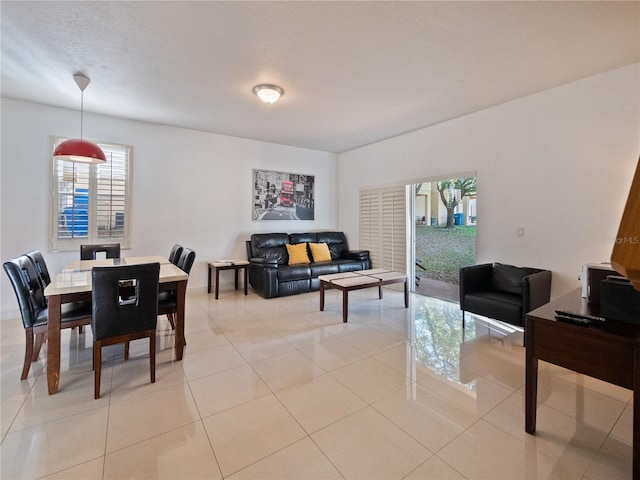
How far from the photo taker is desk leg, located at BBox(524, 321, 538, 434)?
1740 millimetres

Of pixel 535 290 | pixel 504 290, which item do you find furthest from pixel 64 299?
pixel 504 290

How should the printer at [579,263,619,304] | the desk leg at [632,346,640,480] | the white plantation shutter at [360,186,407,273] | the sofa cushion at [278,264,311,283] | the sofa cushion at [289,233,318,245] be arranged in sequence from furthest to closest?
the sofa cushion at [289,233,318,245]
the white plantation shutter at [360,186,407,273]
the sofa cushion at [278,264,311,283]
the printer at [579,263,619,304]
the desk leg at [632,346,640,480]

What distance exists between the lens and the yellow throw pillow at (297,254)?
535cm

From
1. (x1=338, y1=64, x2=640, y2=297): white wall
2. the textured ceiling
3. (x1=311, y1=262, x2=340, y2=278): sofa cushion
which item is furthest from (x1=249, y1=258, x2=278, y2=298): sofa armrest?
(x1=338, y1=64, x2=640, y2=297): white wall

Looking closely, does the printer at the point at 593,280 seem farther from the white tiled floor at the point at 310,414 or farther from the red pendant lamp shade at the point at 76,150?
the red pendant lamp shade at the point at 76,150

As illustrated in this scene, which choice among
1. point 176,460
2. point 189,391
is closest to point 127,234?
point 189,391

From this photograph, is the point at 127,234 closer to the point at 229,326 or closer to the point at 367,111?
the point at 229,326

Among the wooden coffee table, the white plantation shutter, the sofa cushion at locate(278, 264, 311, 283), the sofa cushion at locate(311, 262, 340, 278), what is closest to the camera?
the wooden coffee table

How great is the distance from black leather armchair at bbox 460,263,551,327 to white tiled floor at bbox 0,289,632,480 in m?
0.35

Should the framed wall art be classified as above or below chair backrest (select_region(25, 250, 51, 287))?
above

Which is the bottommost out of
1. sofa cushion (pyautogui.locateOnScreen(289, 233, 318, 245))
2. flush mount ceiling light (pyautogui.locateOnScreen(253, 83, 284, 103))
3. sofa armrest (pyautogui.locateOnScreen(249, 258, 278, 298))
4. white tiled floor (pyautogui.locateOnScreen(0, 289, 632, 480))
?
white tiled floor (pyautogui.locateOnScreen(0, 289, 632, 480))

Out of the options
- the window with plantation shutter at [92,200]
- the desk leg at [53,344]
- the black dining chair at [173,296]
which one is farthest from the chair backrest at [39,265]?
the window with plantation shutter at [92,200]

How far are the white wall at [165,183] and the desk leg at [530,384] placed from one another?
4.66 m

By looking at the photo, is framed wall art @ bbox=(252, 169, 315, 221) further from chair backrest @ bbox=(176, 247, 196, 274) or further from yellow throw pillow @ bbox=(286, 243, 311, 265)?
chair backrest @ bbox=(176, 247, 196, 274)
